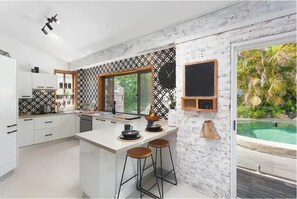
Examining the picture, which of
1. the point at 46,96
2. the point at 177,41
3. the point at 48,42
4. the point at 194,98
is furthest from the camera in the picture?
the point at 46,96

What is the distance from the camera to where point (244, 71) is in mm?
2031

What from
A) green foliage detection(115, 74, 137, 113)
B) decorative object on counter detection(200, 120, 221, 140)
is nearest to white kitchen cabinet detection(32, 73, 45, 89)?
green foliage detection(115, 74, 137, 113)

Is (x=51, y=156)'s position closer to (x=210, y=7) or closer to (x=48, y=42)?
(x=48, y=42)

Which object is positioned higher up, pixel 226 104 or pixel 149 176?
pixel 226 104

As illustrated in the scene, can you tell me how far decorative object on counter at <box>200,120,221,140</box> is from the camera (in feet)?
6.63

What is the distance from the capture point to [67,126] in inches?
181

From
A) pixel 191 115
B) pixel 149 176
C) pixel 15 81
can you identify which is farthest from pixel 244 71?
pixel 15 81

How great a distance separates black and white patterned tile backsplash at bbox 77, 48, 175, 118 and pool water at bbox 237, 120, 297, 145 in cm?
132

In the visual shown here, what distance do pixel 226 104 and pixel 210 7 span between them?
1288 mm

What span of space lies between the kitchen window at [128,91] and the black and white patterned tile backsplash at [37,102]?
1600mm

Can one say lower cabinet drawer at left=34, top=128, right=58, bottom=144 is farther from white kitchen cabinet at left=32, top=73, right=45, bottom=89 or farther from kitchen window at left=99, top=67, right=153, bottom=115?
kitchen window at left=99, top=67, right=153, bottom=115

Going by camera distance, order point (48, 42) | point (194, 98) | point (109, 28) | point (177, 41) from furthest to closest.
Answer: point (48, 42), point (109, 28), point (177, 41), point (194, 98)

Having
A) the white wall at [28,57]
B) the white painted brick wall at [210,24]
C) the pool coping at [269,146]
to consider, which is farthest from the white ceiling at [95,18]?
the pool coping at [269,146]

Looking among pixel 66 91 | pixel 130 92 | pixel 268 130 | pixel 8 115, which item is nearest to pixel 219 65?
pixel 268 130
